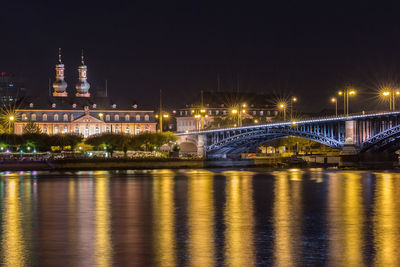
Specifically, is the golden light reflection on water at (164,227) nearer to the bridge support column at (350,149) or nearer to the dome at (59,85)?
the bridge support column at (350,149)

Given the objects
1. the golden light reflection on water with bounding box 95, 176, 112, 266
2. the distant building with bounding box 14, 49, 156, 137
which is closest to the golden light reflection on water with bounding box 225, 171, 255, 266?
the golden light reflection on water with bounding box 95, 176, 112, 266

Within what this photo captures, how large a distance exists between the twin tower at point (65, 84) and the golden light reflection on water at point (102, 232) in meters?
150

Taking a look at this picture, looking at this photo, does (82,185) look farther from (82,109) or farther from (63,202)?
(82,109)

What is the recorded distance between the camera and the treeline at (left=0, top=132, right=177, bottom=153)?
124 metres

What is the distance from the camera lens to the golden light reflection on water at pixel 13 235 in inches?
892

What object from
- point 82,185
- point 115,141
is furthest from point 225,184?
point 115,141

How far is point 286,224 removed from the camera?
30.6 m

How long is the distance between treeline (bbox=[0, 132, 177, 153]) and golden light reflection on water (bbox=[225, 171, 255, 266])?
8017 cm

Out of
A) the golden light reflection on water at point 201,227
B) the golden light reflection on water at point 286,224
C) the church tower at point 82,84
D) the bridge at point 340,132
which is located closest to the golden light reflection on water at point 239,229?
the golden light reflection on water at point 201,227

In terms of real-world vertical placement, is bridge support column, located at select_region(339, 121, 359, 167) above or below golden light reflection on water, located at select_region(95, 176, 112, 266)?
above

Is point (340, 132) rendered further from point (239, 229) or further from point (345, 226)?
point (239, 229)

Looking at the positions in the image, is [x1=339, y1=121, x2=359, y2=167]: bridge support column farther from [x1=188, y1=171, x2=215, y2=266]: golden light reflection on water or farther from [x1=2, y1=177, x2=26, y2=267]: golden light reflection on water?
[x1=2, y1=177, x2=26, y2=267]: golden light reflection on water

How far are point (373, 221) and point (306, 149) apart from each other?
125861 mm

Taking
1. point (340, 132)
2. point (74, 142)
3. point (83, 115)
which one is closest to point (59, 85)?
point (83, 115)
